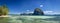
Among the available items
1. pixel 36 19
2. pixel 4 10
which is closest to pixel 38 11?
pixel 36 19

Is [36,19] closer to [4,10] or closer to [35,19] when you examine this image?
[35,19]

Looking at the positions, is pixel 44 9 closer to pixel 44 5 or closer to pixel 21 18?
pixel 44 5

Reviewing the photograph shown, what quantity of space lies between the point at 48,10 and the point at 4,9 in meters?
0.56

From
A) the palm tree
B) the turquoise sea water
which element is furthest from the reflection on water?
the palm tree

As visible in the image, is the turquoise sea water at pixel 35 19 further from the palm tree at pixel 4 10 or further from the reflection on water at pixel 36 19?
the palm tree at pixel 4 10

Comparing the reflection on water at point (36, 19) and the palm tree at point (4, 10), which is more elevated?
the palm tree at point (4, 10)

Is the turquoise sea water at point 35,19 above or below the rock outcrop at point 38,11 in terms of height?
below

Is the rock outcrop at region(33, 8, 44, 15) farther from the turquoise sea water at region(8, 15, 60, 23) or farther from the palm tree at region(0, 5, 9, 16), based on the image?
the palm tree at region(0, 5, 9, 16)

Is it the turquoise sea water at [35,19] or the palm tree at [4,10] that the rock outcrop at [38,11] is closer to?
the turquoise sea water at [35,19]

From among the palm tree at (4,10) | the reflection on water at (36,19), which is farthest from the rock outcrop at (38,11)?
the palm tree at (4,10)

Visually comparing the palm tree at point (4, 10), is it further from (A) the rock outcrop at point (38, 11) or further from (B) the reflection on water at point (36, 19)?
(A) the rock outcrop at point (38, 11)

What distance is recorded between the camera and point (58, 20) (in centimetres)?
128

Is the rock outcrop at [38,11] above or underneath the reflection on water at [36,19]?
above

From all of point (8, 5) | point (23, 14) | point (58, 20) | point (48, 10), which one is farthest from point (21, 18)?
point (58, 20)
